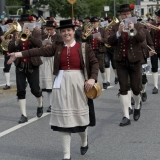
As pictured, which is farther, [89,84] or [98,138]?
[98,138]

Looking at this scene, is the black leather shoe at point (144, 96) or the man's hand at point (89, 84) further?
the black leather shoe at point (144, 96)

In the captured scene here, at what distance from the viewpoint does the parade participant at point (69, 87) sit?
21.8ft

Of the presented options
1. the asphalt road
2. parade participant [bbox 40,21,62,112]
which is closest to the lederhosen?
the asphalt road

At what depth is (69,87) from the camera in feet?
21.8

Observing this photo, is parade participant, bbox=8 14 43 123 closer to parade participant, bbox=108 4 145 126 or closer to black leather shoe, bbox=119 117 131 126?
parade participant, bbox=108 4 145 126

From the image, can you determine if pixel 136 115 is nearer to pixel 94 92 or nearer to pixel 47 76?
pixel 47 76

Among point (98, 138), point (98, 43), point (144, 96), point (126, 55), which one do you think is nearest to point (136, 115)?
point (126, 55)

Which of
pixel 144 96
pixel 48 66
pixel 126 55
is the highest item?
pixel 126 55

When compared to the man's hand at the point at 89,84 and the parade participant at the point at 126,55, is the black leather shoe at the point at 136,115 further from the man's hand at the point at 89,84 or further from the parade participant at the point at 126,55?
the man's hand at the point at 89,84

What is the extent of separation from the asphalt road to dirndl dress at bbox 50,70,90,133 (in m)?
0.59

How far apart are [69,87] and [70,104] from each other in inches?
8.2

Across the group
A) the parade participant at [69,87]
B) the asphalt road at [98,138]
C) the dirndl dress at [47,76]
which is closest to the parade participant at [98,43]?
the asphalt road at [98,138]

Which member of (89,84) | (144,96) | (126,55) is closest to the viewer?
(89,84)

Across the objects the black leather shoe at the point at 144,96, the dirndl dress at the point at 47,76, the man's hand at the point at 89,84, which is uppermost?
the man's hand at the point at 89,84
